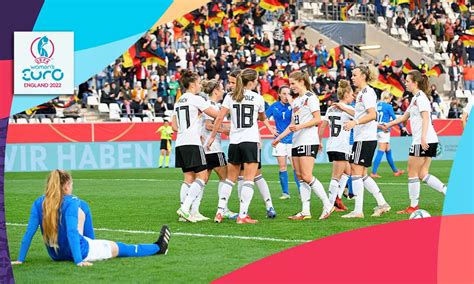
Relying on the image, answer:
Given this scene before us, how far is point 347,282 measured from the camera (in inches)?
316

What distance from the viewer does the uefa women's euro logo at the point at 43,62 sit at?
624cm

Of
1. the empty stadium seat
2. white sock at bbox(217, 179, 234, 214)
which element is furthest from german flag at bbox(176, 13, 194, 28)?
white sock at bbox(217, 179, 234, 214)

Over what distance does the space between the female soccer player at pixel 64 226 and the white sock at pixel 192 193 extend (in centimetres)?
378

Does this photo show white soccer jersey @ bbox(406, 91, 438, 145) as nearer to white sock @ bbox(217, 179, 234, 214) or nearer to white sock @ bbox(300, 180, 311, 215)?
white sock @ bbox(300, 180, 311, 215)

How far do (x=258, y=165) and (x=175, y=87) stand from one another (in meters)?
21.7

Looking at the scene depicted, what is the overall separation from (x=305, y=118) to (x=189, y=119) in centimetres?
165

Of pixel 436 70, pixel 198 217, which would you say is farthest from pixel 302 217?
pixel 436 70

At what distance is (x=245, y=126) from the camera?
42.6 ft

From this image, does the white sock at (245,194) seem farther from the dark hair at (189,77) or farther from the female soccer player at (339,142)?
the female soccer player at (339,142)

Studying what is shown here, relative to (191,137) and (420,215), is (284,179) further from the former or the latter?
(420,215)

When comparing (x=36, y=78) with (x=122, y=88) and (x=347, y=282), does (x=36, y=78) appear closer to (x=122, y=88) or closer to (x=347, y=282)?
(x=347, y=282)

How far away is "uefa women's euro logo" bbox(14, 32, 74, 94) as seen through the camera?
6242 mm

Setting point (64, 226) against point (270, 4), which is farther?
point (270, 4)

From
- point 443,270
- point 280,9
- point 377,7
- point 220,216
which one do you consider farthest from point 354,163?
point 377,7
